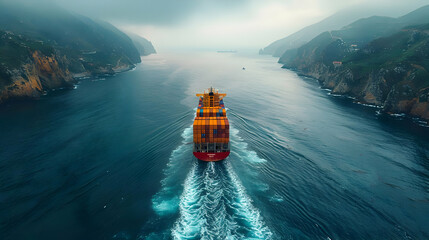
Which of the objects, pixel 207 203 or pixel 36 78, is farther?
pixel 36 78

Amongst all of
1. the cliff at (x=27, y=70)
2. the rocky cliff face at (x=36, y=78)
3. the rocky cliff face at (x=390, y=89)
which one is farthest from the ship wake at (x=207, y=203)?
the cliff at (x=27, y=70)

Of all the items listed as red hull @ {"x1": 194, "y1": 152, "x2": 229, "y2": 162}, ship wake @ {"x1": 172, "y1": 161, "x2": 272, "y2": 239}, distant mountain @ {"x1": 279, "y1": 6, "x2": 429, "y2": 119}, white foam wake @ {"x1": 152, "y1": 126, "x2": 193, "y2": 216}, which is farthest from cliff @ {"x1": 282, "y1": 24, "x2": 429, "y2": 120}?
white foam wake @ {"x1": 152, "y1": 126, "x2": 193, "y2": 216}

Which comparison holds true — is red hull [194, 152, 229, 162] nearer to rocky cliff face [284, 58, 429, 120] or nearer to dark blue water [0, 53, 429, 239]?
dark blue water [0, 53, 429, 239]

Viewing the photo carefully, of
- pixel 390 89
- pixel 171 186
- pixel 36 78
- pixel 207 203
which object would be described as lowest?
pixel 171 186

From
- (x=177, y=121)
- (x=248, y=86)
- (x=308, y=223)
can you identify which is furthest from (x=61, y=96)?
(x=308, y=223)

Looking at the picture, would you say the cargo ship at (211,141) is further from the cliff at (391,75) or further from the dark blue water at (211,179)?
the cliff at (391,75)

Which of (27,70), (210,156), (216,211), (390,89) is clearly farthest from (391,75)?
(27,70)

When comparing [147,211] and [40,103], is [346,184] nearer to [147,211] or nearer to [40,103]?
[147,211]

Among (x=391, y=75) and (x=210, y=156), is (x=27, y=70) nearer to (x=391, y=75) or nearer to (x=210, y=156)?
(x=210, y=156)
